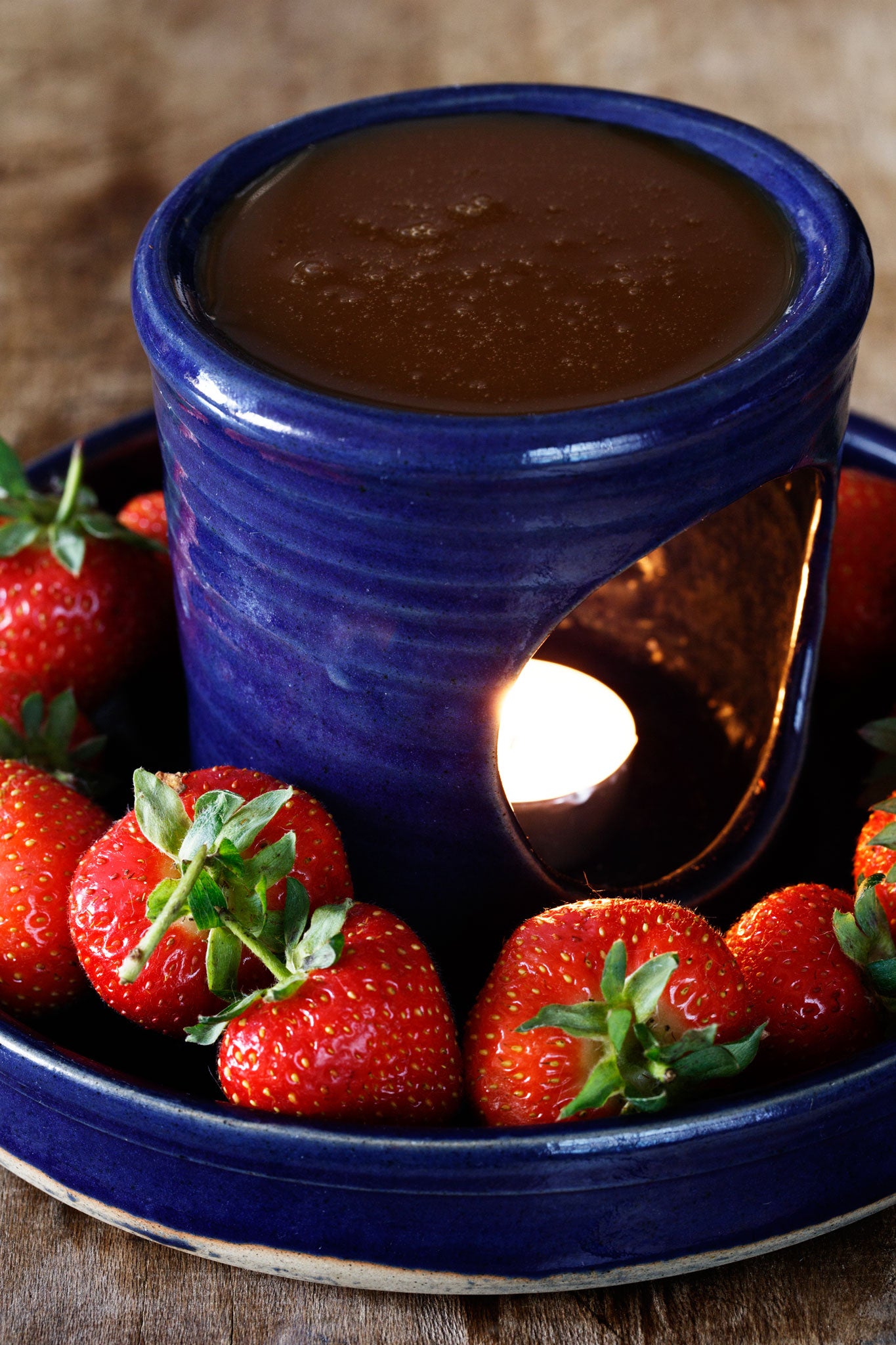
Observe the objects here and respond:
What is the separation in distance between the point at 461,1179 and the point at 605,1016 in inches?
3.5

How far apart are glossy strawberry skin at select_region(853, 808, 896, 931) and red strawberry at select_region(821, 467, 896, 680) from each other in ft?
0.72

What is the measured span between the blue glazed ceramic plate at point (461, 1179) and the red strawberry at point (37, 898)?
0.07 meters

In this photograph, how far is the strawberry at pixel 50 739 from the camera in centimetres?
92

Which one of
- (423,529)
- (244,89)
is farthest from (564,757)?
(244,89)

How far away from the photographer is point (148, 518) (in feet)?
3.46

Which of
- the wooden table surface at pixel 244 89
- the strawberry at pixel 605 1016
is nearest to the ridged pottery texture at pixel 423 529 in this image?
the strawberry at pixel 605 1016

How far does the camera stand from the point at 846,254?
765 mm

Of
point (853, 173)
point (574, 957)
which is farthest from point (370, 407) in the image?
point (853, 173)

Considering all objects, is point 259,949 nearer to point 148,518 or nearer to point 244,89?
point 148,518

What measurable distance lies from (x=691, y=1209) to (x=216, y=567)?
37 cm

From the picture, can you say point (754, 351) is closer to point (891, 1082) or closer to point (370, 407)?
point (370, 407)

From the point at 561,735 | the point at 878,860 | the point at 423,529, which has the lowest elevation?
the point at 561,735

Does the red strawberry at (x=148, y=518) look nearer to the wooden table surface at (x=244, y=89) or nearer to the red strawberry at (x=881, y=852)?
the wooden table surface at (x=244, y=89)

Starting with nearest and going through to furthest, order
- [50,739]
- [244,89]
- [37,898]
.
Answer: [37,898] → [50,739] → [244,89]
